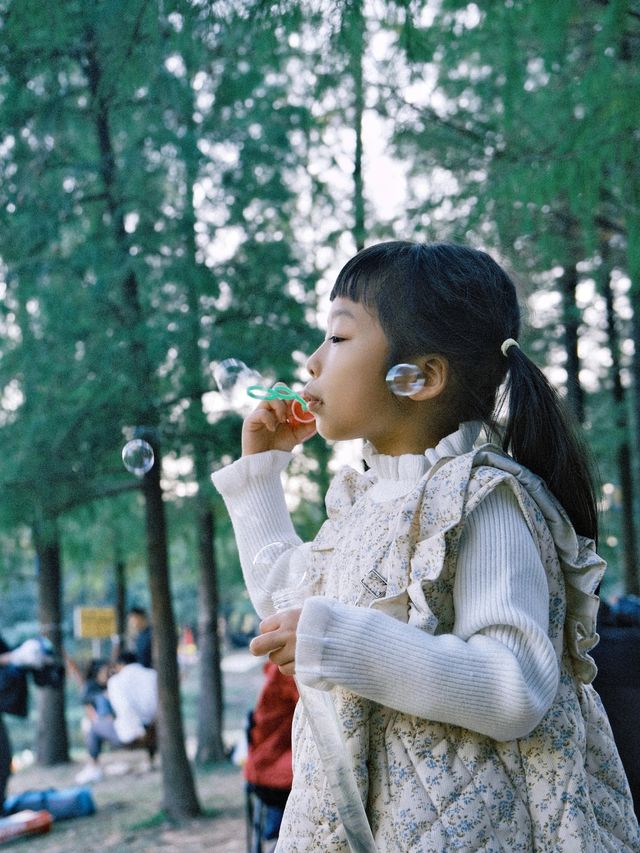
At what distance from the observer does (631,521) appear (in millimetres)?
9180

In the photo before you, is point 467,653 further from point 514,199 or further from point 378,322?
point 514,199

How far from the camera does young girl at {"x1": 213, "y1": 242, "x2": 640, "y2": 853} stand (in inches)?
48.4

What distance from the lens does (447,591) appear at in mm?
1341

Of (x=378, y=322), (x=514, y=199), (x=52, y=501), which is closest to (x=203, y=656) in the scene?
(x=52, y=501)

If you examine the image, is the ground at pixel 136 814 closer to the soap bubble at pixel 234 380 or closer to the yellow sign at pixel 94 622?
the yellow sign at pixel 94 622

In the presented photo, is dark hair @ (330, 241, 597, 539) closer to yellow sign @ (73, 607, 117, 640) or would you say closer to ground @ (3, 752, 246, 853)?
ground @ (3, 752, 246, 853)

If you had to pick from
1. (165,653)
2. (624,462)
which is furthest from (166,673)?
(624,462)

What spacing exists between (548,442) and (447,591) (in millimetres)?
318

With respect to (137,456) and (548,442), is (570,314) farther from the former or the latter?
(548,442)

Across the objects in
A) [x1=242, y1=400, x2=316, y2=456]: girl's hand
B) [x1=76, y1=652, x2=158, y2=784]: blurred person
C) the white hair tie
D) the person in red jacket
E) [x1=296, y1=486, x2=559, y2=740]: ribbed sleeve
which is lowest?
[x1=76, y1=652, x2=158, y2=784]: blurred person

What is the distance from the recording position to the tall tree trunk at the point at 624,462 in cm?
886

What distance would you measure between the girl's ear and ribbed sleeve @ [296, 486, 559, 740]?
0.35 meters

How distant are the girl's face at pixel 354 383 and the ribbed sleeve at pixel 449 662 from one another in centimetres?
36

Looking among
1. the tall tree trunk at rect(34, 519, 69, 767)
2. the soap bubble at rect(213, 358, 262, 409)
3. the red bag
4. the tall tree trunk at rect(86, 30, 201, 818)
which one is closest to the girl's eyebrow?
the soap bubble at rect(213, 358, 262, 409)
